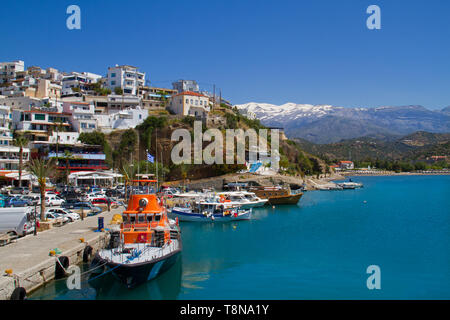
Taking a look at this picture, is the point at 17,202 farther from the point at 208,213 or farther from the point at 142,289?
the point at 142,289

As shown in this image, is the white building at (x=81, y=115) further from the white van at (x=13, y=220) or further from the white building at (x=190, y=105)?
the white van at (x=13, y=220)

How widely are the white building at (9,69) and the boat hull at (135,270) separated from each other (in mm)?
108106

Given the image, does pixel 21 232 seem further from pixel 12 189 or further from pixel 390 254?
pixel 12 189

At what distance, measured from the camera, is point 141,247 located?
20.3 meters

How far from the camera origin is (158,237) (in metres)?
21.4

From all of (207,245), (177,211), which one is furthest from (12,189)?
(207,245)

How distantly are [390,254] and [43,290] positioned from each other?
2185cm

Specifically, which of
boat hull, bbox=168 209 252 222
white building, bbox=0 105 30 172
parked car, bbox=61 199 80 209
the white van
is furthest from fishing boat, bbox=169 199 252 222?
white building, bbox=0 105 30 172

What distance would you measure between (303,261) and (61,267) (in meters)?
14.5

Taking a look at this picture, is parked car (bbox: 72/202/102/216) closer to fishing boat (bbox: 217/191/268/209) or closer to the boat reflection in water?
the boat reflection in water

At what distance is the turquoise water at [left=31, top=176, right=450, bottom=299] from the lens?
18.9 metres

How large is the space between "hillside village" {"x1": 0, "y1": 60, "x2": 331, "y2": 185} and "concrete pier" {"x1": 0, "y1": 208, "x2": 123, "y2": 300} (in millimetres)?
30356

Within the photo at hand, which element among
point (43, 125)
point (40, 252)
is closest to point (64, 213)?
point (40, 252)

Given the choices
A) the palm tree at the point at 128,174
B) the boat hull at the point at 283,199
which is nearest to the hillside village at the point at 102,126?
the palm tree at the point at 128,174
